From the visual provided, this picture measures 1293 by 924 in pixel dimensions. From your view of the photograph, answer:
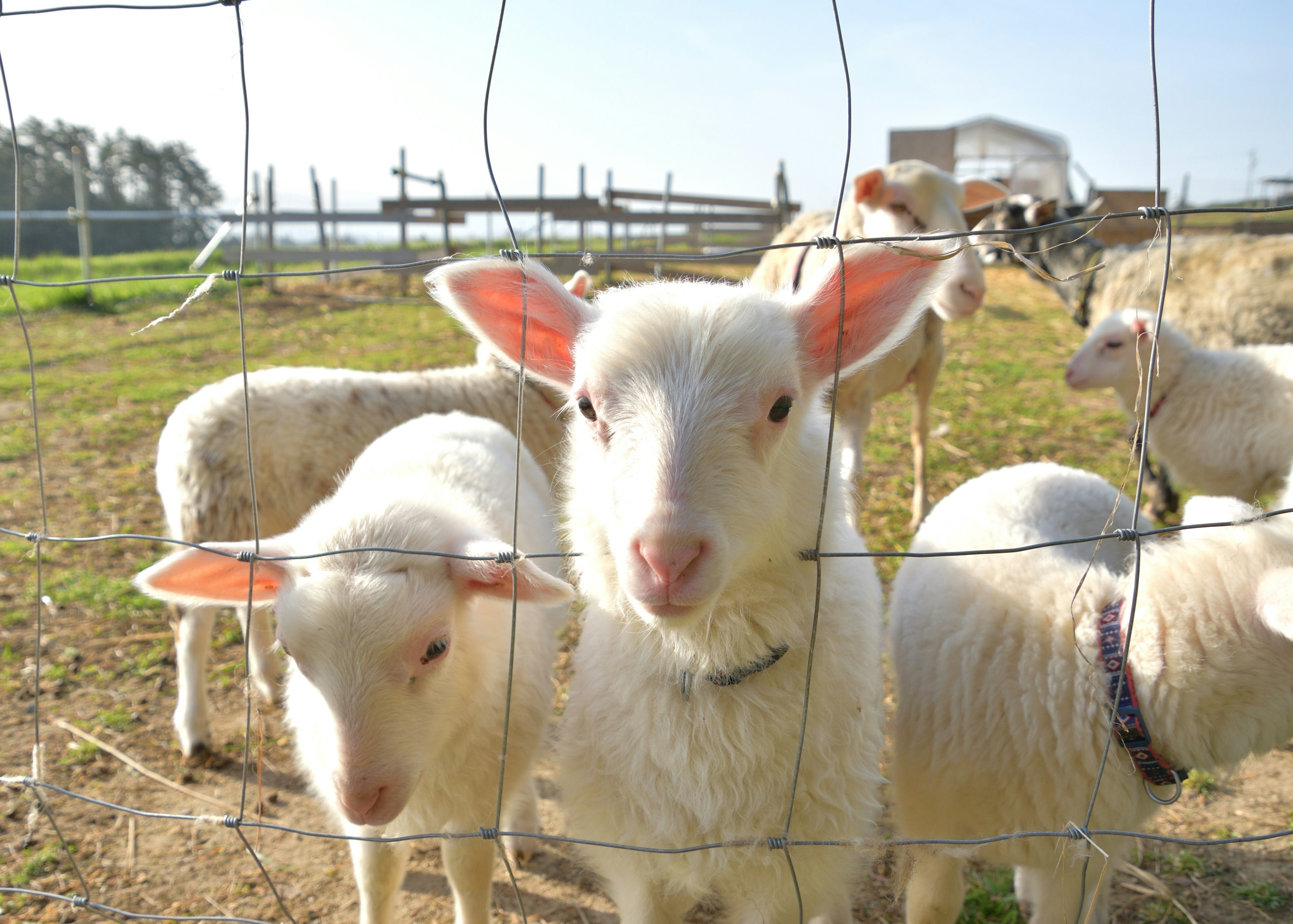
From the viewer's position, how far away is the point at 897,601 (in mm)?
2668

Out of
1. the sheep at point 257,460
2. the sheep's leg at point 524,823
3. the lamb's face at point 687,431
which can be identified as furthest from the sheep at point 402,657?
the sheep at point 257,460

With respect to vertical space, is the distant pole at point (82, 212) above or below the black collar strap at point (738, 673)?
above

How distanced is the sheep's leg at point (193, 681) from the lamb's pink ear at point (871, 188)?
13.5ft

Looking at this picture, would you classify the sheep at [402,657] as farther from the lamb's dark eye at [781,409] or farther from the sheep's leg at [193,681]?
the sheep's leg at [193,681]

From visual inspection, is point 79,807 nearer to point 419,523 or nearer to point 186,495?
point 186,495

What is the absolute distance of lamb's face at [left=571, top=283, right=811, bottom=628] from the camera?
1465mm

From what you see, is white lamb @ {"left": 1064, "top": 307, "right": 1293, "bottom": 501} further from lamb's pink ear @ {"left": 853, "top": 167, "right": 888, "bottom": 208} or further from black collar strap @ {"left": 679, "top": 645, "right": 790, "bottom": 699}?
black collar strap @ {"left": 679, "top": 645, "right": 790, "bottom": 699}

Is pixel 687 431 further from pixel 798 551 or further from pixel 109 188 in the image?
pixel 109 188

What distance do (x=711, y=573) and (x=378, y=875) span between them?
1518 millimetres

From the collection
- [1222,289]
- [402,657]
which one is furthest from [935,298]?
[1222,289]

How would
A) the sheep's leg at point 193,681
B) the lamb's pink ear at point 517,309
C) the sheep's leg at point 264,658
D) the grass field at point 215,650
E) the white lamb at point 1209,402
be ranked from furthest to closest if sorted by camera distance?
1. the white lamb at point 1209,402
2. the sheep's leg at point 264,658
3. the sheep's leg at point 193,681
4. the grass field at point 215,650
5. the lamb's pink ear at point 517,309

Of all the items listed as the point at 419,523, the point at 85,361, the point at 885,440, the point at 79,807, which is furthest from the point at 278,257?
the point at 419,523

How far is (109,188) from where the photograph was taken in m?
21.0

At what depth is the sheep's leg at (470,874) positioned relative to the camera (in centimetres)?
224
